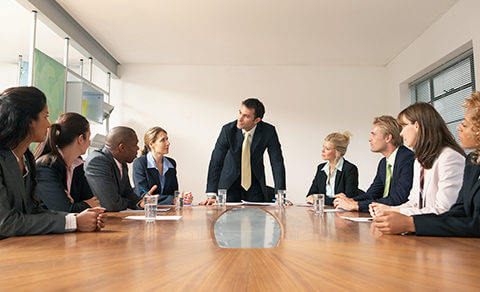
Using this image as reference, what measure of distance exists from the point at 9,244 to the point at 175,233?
52 centimetres

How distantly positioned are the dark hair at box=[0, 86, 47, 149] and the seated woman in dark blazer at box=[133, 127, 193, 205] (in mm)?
1992

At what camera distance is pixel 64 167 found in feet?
6.81

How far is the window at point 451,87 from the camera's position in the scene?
202 inches

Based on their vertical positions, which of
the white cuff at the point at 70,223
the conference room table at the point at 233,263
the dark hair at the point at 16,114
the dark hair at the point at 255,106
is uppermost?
the dark hair at the point at 255,106

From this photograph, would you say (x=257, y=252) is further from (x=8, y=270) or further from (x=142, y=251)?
(x=8, y=270)

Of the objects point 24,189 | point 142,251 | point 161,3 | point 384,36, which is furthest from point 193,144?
point 142,251

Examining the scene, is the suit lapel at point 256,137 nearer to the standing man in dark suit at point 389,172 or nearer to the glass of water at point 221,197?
the glass of water at point 221,197

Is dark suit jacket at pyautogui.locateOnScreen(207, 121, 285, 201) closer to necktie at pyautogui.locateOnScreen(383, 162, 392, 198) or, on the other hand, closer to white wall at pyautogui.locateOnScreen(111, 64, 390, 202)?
necktie at pyautogui.locateOnScreen(383, 162, 392, 198)

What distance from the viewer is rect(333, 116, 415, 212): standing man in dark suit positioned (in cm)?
254

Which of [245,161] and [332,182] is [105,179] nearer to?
[245,161]

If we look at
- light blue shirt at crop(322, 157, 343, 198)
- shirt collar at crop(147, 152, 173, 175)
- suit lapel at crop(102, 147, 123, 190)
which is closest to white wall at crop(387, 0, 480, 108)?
light blue shirt at crop(322, 157, 343, 198)

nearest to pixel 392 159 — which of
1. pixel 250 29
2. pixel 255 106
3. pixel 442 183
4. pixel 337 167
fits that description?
pixel 337 167

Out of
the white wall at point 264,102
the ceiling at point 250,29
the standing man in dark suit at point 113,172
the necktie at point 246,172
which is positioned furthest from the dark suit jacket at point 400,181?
the white wall at point 264,102

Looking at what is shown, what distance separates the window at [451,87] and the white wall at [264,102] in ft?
3.79
